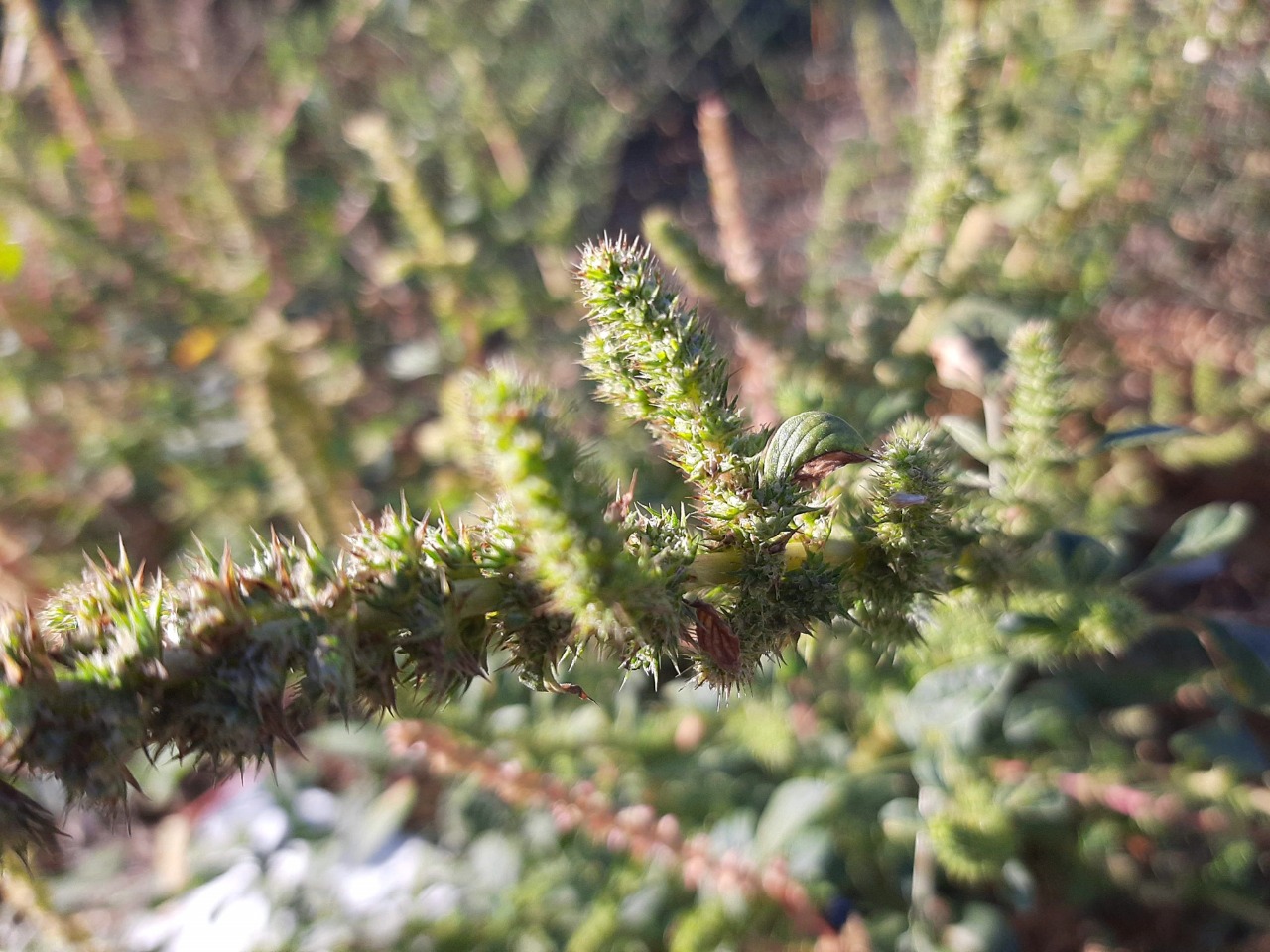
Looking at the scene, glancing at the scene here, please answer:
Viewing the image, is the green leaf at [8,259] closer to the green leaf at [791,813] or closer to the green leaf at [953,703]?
the green leaf at [791,813]

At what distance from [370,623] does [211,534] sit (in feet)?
7.28

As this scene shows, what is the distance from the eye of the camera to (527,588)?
0.72 meters

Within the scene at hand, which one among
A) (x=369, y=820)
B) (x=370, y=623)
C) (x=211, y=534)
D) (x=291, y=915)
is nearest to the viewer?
(x=370, y=623)

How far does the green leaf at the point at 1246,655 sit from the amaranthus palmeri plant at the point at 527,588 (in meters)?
0.71

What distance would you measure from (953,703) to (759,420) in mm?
Answer: 717

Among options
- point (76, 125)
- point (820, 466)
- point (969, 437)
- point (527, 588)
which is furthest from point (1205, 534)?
point (76, 125)

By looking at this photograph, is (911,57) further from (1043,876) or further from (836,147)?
(1043,876)

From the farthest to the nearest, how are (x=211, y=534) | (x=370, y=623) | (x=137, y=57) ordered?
1. (x=137, y=57)
2. (x=211, y=534)
3. (x=370, y=623)

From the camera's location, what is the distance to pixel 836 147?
3365mm

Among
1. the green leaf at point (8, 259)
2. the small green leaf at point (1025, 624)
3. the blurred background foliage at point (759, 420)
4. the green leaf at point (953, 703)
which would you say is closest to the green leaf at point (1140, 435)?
the blurred background foliage at point (759, 420)

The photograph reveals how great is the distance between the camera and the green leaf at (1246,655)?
125 cm

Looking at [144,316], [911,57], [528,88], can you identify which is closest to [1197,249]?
[911,57]

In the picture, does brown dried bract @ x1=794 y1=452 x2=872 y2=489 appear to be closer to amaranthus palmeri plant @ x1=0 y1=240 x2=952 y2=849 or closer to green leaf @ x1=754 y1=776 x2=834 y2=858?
amaranthus palmeri plant @ x1=0 y1=240 x2=952 y2=849

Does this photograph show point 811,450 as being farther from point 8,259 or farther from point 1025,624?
point 8,259
